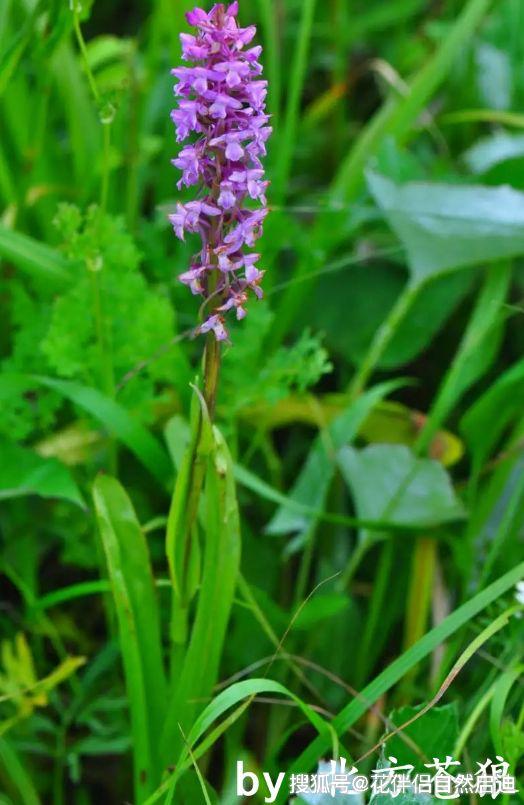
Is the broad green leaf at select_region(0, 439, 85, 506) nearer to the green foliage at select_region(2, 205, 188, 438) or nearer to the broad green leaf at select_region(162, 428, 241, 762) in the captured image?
the green foliage at select_region(2, 205, 188, 438)

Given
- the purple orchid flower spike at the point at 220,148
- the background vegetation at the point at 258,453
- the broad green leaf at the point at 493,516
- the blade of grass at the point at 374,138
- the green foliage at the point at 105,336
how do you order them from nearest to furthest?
the purple orchid flower spike at the point at 220,148
the background vegetation at the point at 258,453
the green foliage at the point at 105,336
the broad green leaf at the point at 493,516
the blade of grass at the point at 374,138

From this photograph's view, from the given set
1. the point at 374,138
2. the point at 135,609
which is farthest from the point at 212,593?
the point at 374,138

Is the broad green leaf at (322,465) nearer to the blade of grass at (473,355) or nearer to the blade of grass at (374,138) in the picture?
the blade of grass at (473,355)

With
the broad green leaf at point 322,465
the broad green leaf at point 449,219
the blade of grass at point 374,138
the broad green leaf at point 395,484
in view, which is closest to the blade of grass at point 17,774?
the broad green leaf at point 322,465

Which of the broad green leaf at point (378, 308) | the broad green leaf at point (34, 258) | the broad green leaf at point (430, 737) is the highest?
the broad green leaf at point (34, 258)

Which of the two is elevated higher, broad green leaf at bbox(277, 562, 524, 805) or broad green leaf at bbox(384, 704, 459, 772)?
broad green leaf at bbox(277, 562, 524, 805)

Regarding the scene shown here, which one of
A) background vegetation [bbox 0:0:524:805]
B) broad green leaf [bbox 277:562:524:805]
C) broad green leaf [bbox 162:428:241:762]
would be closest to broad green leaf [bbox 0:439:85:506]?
background vegetation [bbox 0:0:524:805]
